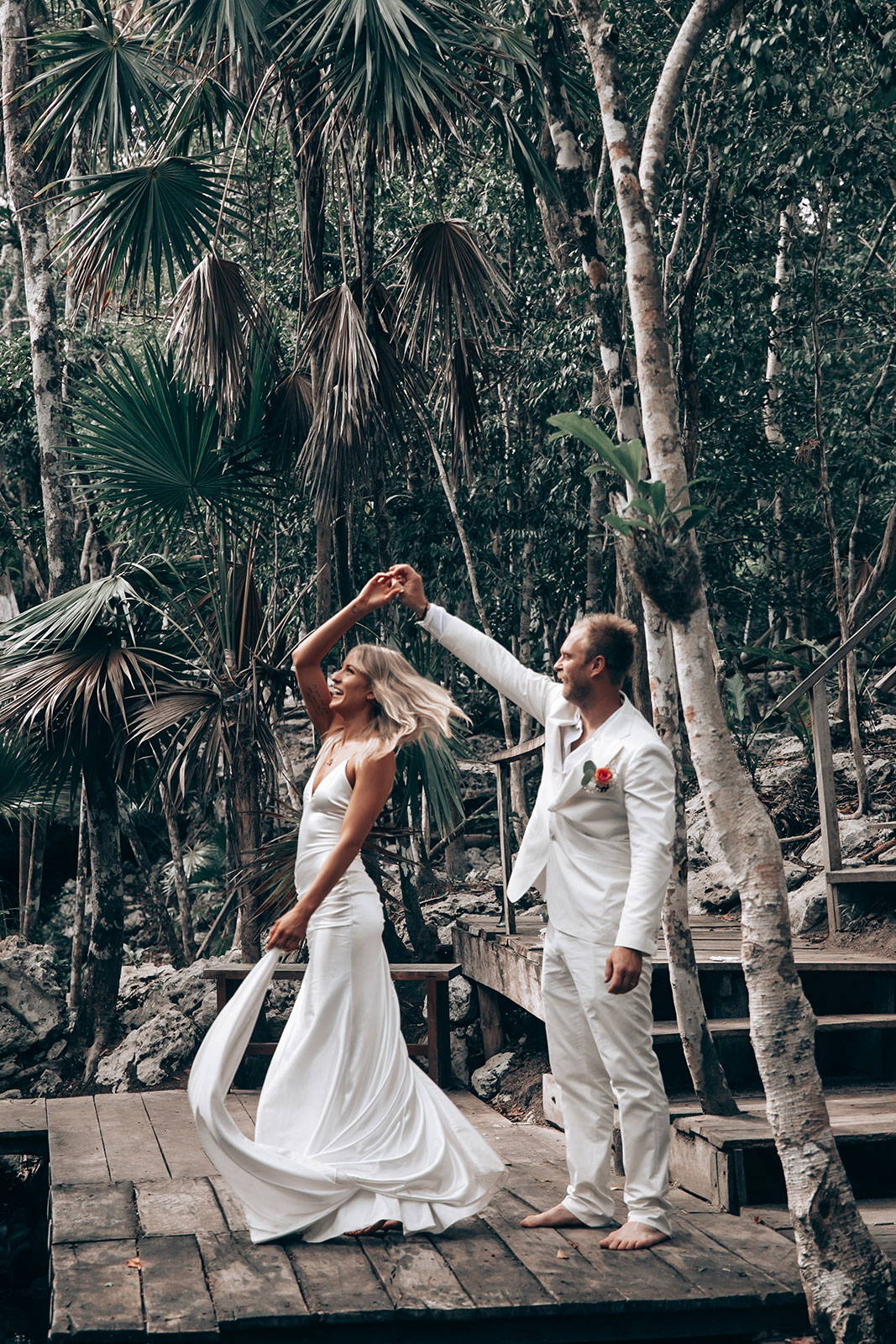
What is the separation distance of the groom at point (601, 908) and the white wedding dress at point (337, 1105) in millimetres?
377

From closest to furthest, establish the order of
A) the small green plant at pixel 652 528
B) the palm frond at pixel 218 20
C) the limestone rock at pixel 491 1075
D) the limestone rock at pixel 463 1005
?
the small green plant at pixel 652 528, the palm frond at pixel 218 20, the limestone rock at pixel 491 1075, the limestone rock at pixel 463 1005

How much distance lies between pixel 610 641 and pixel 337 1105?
1.69 meters

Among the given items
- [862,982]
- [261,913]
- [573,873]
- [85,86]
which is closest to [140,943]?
[261,913]

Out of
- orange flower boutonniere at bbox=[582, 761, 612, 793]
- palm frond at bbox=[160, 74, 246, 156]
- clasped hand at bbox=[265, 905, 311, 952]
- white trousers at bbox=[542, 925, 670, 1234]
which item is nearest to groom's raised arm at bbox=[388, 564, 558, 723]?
orange flower boutonniere at bbox=[582, 761, 612, 793]

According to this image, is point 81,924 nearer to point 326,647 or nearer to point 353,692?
point 326,647

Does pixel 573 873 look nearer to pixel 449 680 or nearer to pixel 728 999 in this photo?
pixel 728 999

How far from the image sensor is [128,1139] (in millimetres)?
5543

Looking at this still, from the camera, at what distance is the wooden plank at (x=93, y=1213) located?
13.2 feet

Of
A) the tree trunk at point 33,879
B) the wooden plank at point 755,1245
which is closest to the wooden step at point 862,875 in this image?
the wooden plank at point 755,1245

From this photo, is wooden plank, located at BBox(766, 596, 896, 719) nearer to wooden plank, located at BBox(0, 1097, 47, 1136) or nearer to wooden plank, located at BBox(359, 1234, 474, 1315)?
wooden plank, located at BBox(359, 1234, 474, 1315)

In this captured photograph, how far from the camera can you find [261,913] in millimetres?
6828

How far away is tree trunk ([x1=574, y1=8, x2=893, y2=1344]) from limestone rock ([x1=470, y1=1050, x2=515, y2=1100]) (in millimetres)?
3534

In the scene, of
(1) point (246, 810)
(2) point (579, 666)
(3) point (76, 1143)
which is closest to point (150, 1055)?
(1) point (246, 810)

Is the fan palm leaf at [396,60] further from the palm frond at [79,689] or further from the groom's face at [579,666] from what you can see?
the groom's face at [579,666]
